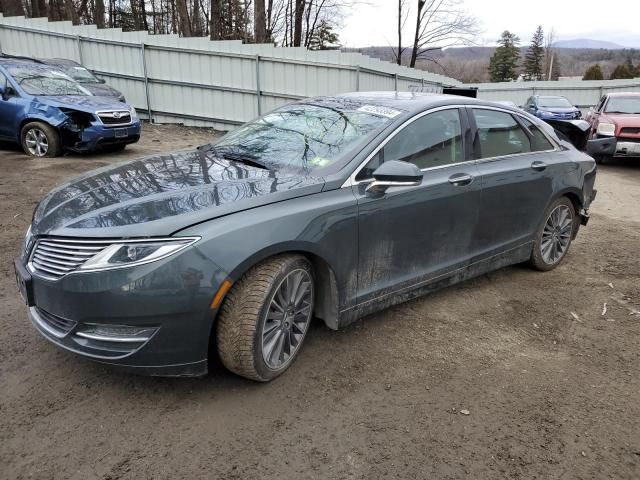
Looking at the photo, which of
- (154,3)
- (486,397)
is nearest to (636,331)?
(486,397)

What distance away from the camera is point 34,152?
9.18 metres

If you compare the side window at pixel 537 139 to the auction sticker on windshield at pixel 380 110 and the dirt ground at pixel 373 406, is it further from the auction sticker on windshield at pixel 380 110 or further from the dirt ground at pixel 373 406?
the auction sticker on windshield at pixel 380 110

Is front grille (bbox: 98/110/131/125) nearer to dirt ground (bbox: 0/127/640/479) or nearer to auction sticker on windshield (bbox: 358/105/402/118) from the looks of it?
dirt ground (bbox: 0/127/640/479)

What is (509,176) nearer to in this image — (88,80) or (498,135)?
(498,135)

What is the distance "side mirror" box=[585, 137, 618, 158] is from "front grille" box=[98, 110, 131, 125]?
9.72 m

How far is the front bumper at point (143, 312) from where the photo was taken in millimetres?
2502

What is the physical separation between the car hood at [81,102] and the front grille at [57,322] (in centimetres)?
708

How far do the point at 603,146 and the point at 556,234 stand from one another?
27.3ft

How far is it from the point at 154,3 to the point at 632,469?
→ 42.7 meters

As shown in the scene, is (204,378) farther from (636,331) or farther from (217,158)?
(636,331)

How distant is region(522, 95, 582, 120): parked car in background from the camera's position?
20.1 meters

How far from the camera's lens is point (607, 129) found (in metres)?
12.1

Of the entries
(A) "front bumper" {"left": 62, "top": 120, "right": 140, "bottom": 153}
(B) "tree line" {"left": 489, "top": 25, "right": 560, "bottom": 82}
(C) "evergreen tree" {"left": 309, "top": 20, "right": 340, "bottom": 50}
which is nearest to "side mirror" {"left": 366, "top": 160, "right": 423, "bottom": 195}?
(A) "front bumper" {"left": 62, "top": 120, "right": 140, "bottom": 153}

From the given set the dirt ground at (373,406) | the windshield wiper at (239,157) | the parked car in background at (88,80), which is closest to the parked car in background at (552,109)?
the parked car in background at (88,80)
